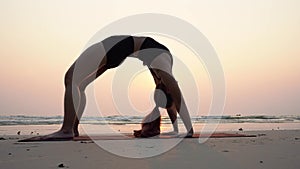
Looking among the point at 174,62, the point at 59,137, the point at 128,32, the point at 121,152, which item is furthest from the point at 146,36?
the point at 121,152

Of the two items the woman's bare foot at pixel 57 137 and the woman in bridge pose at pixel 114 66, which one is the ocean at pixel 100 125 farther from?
the woman's bare foot at pixel 57 137

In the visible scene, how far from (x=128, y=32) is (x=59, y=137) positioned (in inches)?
97.5

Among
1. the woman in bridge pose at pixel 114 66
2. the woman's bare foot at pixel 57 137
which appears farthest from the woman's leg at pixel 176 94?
the woman's bare foot at pixel 57 137

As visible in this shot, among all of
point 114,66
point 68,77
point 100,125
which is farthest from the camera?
point 100,125

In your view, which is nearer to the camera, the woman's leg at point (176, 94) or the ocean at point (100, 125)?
the woman's leg at point (176, 94)

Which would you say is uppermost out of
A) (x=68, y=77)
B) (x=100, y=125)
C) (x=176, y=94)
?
(x=68, y=77)

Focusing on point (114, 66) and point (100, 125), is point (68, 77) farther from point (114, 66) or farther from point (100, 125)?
point (100, 125)

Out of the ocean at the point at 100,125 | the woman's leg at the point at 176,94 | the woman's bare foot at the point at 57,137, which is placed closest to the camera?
the woman's bare foot at the point at 57,137

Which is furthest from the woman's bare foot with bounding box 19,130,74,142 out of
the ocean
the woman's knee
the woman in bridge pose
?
the ocean

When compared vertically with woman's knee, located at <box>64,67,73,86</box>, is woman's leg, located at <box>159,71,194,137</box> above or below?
below

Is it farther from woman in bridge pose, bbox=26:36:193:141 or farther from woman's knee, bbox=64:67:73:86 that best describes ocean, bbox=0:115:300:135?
woman's knee, bbox=64:67:73:86

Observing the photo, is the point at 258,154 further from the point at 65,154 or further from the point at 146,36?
the point at 146,36

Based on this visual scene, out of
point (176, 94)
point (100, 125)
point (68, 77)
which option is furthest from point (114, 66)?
point (100, 125)

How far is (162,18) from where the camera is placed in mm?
8898
